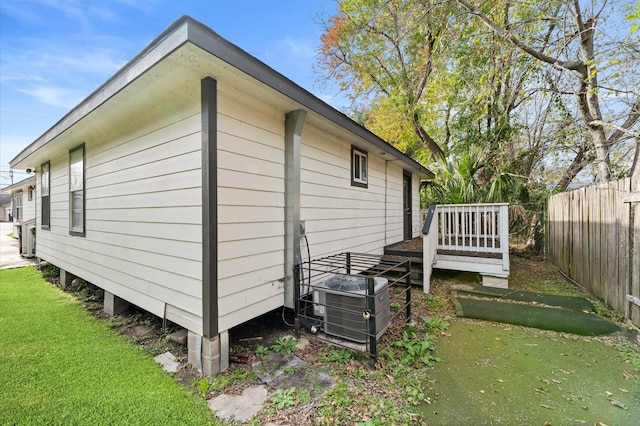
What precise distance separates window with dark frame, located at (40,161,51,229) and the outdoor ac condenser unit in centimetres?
724

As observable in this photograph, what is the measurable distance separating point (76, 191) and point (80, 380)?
3.94 meters

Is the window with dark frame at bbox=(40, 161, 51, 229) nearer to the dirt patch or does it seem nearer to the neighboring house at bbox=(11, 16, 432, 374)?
the neighboring house at bbox=(11, 16, 432, 374)

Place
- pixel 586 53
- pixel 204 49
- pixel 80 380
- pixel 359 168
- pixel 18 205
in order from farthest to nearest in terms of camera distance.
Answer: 1. pixel 18 205
2. pixel 359 168
3. pixel 586 53
4. pixel 80 380
5. pixel 204 49

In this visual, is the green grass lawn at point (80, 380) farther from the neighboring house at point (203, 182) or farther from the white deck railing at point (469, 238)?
the white deck railing at point (469, 238)

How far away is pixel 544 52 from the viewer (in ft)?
19.5

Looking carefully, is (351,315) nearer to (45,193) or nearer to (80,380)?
(80,380)

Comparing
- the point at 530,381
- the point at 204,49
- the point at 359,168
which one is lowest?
the point at 530,381

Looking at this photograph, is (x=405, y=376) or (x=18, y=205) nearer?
(x=405, y=376)

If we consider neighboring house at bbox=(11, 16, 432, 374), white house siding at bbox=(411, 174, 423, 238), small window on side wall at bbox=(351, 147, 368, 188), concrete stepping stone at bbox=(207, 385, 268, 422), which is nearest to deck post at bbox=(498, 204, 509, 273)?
small window on side wall at bbox=(351, 147, 368, 188)

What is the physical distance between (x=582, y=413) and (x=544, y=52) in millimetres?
7097

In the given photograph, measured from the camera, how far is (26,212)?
1246cm

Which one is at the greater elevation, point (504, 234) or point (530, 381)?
point (504, 234)

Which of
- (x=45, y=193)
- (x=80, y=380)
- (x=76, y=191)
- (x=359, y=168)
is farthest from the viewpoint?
(x=45, y=193)

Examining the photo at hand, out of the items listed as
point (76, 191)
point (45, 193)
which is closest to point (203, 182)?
point (76, 191)
